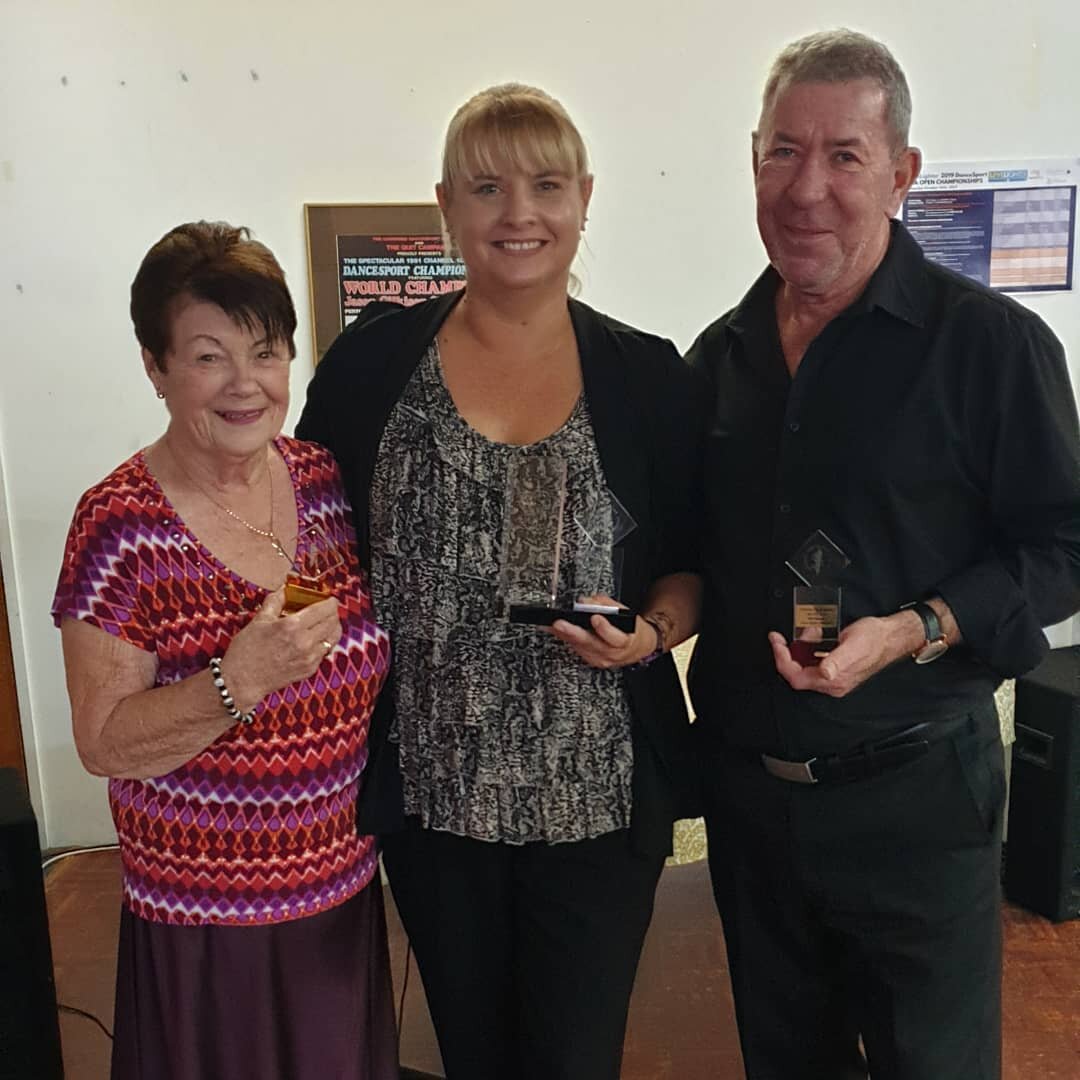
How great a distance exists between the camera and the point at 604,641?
1.29 metres

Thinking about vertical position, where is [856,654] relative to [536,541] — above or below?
below

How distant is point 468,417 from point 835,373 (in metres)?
0.49

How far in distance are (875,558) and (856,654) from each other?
0.15 metres

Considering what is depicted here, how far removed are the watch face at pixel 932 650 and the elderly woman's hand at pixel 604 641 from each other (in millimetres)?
344

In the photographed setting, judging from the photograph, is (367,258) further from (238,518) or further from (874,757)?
(874,757)

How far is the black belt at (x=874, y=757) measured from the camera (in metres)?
1.40

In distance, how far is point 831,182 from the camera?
1.35 metres

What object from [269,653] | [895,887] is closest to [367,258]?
[269,653]

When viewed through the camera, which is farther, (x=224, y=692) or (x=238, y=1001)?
(x=238, y=1001)

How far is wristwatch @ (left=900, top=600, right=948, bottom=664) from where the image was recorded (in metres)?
1.32

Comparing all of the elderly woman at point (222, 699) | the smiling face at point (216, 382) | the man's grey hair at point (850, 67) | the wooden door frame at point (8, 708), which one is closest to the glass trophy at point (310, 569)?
the elderly woman at point (222, 699)

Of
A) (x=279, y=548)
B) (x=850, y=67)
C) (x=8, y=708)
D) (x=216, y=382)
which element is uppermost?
(x=850, y=67)

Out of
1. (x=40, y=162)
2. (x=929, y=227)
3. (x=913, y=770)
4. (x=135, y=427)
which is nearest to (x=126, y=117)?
(x=40, y=162)

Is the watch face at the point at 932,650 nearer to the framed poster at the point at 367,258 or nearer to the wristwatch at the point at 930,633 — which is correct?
the wristwatch at the point at 930,633
